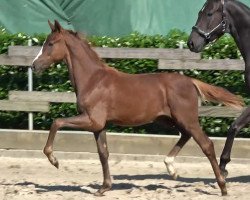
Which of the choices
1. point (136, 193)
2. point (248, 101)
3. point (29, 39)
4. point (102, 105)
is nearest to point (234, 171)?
point (248, 101)

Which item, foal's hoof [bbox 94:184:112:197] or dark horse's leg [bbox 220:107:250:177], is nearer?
foal's hoof [bbox 94:184:112:197]

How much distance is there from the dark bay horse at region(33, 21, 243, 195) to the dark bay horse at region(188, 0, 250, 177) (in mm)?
487

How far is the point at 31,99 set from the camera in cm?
1071

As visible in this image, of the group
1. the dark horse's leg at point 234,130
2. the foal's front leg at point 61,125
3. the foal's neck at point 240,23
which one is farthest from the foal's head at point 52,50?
the dark horse's leg at point 234,130

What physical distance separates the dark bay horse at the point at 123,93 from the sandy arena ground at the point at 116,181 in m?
0.32

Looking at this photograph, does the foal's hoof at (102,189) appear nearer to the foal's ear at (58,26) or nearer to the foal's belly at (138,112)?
the foal's belly at (138,112)

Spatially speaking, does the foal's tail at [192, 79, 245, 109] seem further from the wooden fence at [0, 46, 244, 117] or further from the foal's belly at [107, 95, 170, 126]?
the wooden fence at [0, 46, 244, 117]

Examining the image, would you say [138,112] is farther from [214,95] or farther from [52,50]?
[52,50]

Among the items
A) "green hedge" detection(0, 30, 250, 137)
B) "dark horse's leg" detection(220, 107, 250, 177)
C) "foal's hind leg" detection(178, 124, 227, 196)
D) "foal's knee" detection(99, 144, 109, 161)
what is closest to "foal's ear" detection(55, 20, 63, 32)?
"foal's knee" detection(99, 144, 109, 161)

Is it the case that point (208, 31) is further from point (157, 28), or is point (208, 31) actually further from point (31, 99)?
point (157, 28)

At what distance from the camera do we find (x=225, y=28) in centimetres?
851

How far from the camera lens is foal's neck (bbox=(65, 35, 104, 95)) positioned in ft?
26.3

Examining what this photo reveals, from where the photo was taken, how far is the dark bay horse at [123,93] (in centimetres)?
790

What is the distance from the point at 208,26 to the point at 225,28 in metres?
0.20
